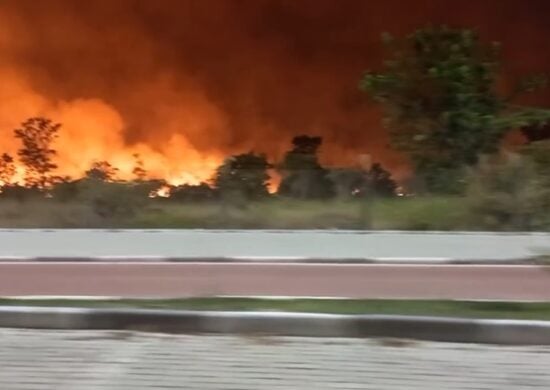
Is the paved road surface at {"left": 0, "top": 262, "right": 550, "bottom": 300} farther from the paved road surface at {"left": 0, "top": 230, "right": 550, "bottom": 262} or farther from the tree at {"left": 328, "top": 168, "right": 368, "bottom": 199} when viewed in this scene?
the tree at {"left": 328, "top": 168, "right": 368, "bottom": 199}

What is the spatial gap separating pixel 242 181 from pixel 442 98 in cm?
513

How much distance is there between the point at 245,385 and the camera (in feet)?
18.6

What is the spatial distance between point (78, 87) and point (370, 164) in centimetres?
1145

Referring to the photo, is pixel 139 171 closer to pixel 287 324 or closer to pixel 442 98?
pixel 442 98

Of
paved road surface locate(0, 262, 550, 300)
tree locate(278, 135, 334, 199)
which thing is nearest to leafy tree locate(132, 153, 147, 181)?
tree locate(278, 135, 334, 199)

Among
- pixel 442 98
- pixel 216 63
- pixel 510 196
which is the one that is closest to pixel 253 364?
pixel 510 196

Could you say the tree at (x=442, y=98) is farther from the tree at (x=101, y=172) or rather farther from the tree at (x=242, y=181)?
the tree at (x=101, y=172)

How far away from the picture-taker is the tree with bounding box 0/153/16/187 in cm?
1896

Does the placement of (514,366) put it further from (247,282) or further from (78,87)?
(78,87)

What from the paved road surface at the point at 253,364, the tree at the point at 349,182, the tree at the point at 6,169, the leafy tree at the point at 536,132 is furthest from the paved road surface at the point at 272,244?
the leafy tree at the point at 536,132

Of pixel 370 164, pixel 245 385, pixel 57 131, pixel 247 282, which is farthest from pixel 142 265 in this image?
pixel 57 131

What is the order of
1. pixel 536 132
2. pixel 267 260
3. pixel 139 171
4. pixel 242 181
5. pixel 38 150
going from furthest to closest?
1. pixel 536 132
2. pixel 38 150
3. pixel 139 171
4. pixel 242 181
5. pixel 267 260

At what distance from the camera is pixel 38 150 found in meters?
21.4

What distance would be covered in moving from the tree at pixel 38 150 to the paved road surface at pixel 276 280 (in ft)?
20.6
